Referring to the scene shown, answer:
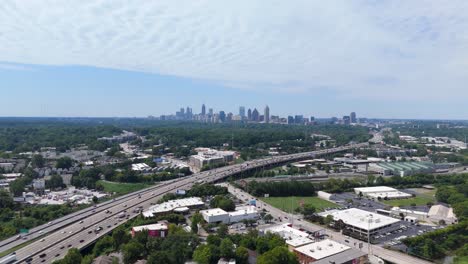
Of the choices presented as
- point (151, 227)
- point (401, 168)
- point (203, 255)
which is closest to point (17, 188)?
point (151, 227)

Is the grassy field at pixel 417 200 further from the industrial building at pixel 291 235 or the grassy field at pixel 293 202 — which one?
the industrial building at pixel 291 235

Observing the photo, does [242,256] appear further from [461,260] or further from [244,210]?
[461,260]

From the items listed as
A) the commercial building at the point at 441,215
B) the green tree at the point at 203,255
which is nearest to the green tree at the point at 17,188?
the green tree at the point at 203,255

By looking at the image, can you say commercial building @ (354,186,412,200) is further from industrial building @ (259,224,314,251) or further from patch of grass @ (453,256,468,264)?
industrial building @ (259,224,314,251)

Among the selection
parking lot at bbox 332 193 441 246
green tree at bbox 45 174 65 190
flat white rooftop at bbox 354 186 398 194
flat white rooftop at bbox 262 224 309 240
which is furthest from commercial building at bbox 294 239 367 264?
green tree at bbox 45 174 65 190

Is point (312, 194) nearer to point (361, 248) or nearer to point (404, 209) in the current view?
point (404, 209)

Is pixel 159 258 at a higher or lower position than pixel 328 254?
higher
